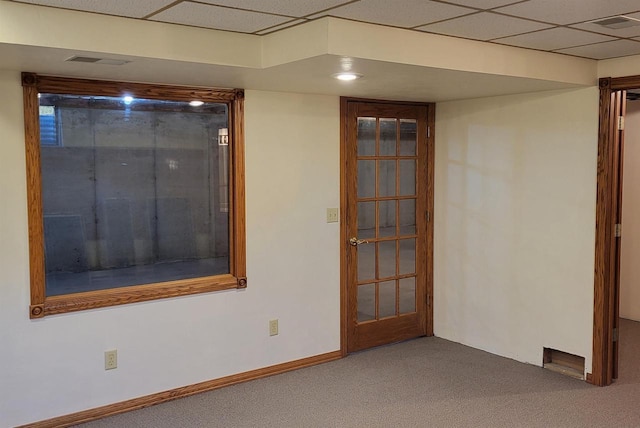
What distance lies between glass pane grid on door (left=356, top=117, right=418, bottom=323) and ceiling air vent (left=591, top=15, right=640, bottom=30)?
2084mm

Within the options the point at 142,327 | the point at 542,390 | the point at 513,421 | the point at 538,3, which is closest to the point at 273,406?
the point at 142,327

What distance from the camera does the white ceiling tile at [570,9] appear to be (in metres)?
2.58

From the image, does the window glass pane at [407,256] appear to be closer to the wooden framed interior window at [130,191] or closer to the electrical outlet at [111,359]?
the wooden framed interior window at [130,191]

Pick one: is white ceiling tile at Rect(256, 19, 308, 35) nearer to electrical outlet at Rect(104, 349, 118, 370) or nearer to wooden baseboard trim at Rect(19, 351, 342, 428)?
electrical outlet at Rect(104, 349, 118, 370)

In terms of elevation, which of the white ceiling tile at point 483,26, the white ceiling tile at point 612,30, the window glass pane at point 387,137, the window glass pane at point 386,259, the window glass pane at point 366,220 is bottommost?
the window glass pane at point 386,259

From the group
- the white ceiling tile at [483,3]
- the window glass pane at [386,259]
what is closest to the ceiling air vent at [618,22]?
the white ceiling tile at [483,3]

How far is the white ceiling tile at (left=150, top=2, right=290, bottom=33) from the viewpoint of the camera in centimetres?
271

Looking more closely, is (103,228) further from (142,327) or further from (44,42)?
(44,42)

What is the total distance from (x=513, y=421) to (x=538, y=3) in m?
2.33

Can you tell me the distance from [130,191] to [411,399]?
7.15 feet

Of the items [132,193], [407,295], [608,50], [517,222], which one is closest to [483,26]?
[608,50]

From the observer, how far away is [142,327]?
3.87m

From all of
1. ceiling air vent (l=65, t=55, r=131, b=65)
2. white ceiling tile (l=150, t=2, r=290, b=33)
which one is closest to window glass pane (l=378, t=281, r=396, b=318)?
white ceiling tile (l=150, t=2, r=290, b=33)

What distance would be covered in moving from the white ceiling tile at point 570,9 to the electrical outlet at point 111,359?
2821 mm
